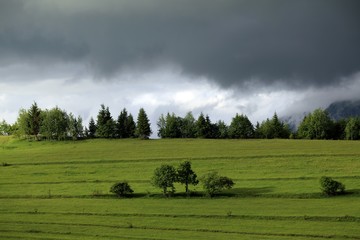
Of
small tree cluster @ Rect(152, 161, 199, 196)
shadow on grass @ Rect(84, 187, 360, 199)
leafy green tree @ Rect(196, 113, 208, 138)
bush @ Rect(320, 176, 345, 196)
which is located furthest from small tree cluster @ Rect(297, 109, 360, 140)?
small tree cluster @ Rect(152, 161, 199, 196)

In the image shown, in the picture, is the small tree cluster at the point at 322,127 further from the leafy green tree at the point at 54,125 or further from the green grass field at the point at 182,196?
the leafy green tree at the point at 54,125

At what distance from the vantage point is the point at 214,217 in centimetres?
7431

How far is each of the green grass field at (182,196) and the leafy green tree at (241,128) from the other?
47177 millimetres

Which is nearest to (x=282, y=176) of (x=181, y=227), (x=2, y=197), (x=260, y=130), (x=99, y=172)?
(x=181, y=227)

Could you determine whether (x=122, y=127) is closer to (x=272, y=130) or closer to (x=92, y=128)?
(x=92, y=128)

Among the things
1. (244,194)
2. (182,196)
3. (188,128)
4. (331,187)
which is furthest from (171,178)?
(188,128)

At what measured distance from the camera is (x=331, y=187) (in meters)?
82.5

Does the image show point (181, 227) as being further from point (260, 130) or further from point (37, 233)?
point (260, 130)

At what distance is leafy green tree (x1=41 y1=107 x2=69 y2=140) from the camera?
591 feet

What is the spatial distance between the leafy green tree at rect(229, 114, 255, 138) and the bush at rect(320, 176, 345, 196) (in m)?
113

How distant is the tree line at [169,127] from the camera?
599 ft

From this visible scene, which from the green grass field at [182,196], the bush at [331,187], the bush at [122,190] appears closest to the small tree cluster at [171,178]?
the green grass field at [182,196]

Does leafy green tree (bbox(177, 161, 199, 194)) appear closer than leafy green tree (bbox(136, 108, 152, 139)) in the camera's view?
Yes

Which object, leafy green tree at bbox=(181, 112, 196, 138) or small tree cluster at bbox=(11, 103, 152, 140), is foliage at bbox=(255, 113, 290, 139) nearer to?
leafy green tree at bbox=(181, 112, 196, 138)
